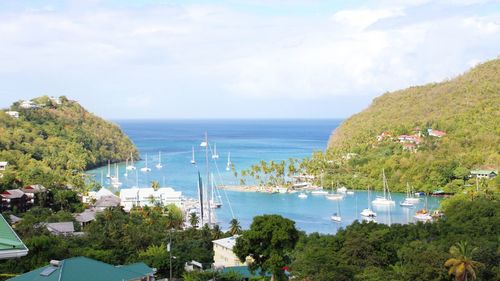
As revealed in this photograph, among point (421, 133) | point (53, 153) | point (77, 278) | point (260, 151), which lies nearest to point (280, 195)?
point (421, 133)

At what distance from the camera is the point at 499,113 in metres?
54.4

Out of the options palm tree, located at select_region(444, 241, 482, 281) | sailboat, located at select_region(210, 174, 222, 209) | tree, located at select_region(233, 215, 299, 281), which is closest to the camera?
palm tree, located at select_region(444, 241, 482, 281)

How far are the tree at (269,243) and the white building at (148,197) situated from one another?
63.6 feet

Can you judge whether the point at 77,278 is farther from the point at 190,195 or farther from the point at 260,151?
the point at 260,151

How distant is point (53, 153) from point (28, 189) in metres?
20.0

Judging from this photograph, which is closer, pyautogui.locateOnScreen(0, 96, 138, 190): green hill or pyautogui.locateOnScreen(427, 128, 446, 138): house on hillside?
pyautogui.locateOnScreen(0, 96, 138, 190): green hill

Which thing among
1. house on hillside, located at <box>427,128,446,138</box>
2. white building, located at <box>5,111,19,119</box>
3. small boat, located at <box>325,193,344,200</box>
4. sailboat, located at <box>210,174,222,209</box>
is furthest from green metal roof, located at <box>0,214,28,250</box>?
white building, located at <box>5,111,19,119</box>

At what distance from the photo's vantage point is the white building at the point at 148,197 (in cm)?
3581

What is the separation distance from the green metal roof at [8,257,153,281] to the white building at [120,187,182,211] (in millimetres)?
20203

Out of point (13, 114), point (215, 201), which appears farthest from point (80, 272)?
point (13, 114)

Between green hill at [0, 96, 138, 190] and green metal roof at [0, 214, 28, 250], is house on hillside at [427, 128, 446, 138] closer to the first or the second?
green hill at [0, 96, 138, 190]

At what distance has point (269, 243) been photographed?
1622cm

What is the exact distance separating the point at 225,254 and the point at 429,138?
116ft

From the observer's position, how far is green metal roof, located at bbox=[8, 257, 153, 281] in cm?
1327
